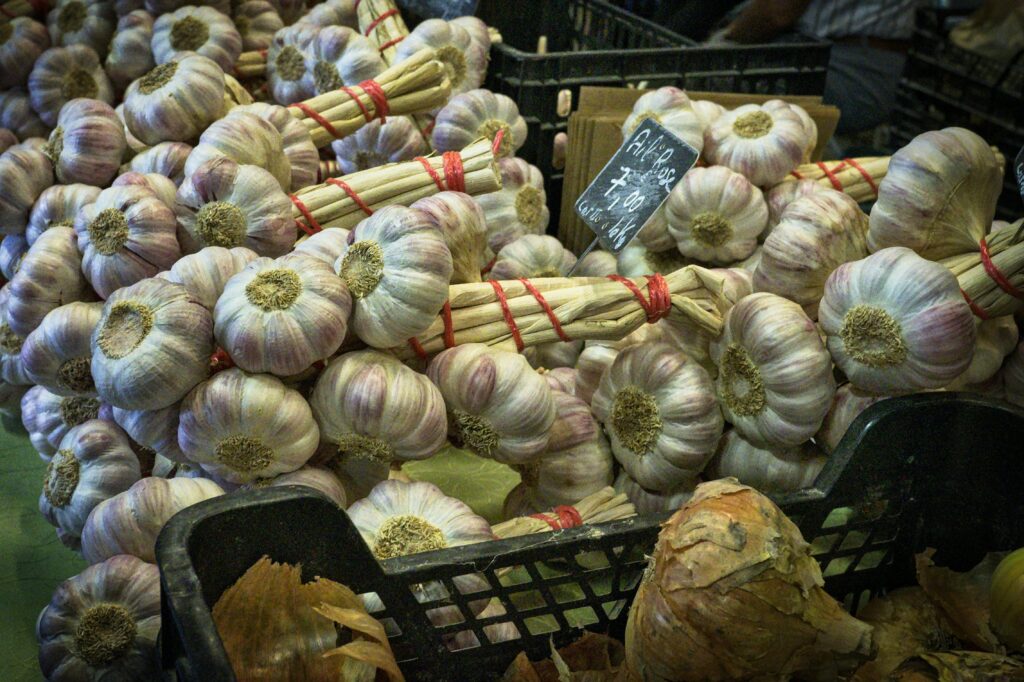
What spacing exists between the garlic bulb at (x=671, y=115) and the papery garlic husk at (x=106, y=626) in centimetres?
119

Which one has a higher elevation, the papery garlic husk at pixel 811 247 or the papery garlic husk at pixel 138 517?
the papery garlic husk at pixel 811 247

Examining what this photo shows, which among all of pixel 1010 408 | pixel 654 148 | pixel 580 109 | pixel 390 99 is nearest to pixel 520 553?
pixel 1010 408

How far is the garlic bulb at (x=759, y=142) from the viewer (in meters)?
1.78

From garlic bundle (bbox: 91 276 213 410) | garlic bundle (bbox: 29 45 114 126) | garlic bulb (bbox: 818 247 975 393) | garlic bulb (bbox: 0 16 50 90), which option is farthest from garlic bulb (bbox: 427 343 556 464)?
garlic bulb (bbox: 0 16 50 90)

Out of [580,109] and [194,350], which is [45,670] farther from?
[580,109]

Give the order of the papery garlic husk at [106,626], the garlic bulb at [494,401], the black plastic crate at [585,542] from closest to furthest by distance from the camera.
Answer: the black plastic crate at [585,542] < the papery garlic husk at [106,626] < the garlic bulb at [494,401]

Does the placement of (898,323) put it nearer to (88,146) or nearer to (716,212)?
(716,212)

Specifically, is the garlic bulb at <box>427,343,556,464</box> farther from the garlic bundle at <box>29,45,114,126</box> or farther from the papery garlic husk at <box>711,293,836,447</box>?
the garlic bundle at <box>29,45,114,126</box>

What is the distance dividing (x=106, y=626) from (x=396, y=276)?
1.88 feet

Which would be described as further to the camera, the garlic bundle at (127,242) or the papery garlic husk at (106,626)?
the garlic bundle at (127,242)

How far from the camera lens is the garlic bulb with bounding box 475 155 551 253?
6.46ft

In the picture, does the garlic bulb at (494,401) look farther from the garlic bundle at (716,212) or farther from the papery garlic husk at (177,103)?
the papery garlic husk at (177,103)

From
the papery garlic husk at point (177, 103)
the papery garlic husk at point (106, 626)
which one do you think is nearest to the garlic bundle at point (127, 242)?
the papery garlic husk at point (177, 103)

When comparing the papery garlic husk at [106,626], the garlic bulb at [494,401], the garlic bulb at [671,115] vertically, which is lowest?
the papery garlic husk at [106,626]
